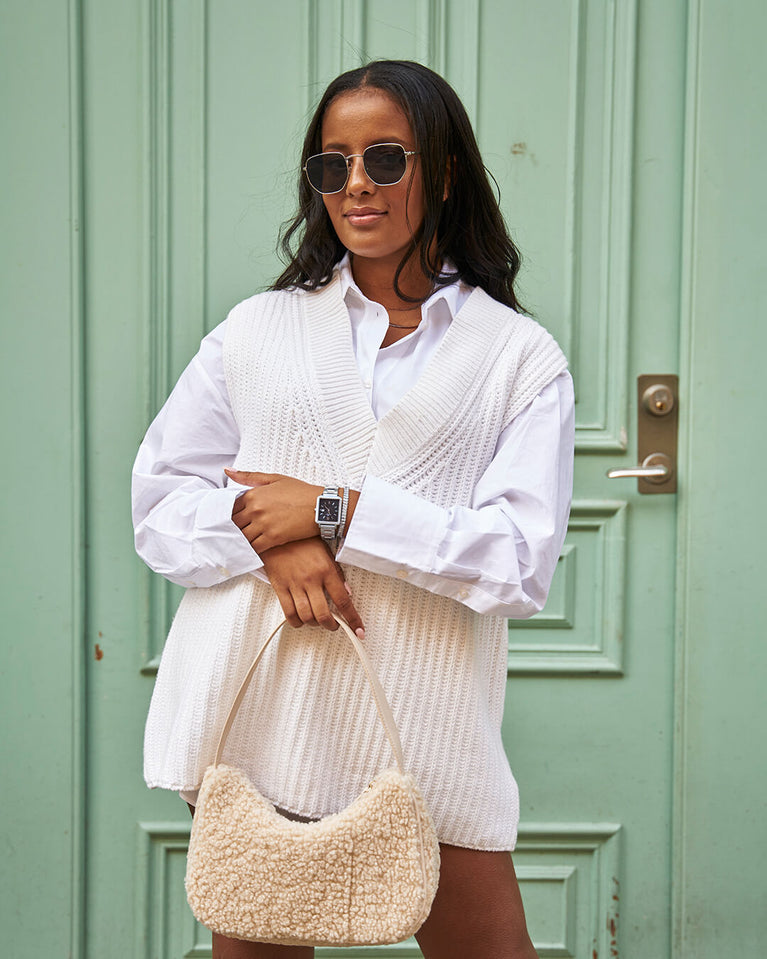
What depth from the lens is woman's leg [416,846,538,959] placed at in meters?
1.25

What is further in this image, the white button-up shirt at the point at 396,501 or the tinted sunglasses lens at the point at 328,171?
the tinted sunglasses lens at the point at 328,171

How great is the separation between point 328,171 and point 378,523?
47cm

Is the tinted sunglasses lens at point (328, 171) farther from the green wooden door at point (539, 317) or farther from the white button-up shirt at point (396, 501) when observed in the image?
the green wooden door at point (539, 317)

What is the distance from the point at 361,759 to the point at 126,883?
102 cm

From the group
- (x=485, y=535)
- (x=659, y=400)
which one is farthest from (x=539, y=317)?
(x=485, y=535)

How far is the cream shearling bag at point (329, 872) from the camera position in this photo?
1.09 metres

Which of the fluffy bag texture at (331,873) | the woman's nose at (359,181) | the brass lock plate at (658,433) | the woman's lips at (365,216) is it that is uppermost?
the woman's nose at (359,181)

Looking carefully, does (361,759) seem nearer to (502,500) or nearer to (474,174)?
(502,500)

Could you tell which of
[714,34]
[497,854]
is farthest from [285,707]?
[714,34]

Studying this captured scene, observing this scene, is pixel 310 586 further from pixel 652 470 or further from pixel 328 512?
pixel 652 470

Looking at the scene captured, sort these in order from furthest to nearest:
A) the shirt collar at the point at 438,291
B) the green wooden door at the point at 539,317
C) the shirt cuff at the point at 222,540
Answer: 1. the green wooden door at the point at 539,317
2. the shirt collar at the point at 438,291
3. the shirt cuff at the point at 222,540

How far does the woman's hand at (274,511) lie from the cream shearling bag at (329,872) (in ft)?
0.89

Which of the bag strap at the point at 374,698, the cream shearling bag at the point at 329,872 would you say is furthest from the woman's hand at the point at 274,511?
the cream shearling bag at the point at 329,872

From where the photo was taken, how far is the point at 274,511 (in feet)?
3.89
